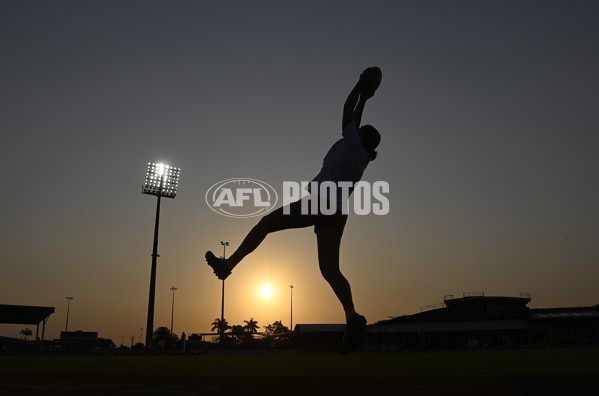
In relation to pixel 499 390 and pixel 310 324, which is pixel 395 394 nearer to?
pixel 499 390

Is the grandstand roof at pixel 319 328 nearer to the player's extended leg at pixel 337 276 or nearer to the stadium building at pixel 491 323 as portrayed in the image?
the stadium building at pixel 491 323

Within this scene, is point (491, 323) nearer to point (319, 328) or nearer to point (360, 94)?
point (319, 328)

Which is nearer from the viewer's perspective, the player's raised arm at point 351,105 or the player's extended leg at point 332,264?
the player's extended leg at point 332,264

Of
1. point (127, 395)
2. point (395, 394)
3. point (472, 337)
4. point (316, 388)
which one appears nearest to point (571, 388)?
point (395, 394)

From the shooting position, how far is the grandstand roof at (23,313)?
50.8 m

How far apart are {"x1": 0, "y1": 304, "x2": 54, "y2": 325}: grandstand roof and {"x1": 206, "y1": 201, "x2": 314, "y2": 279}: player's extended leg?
51.5 meters

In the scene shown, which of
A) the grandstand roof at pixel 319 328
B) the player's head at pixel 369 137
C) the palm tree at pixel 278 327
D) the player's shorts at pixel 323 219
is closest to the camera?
the player's shorts at pixel 323 219

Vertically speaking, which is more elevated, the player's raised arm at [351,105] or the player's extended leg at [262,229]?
the player's raised arm at [351,105]

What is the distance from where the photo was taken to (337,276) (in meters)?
5.06

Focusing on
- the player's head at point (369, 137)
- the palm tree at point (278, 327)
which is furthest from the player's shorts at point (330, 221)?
the palm tree at point (278, 327)

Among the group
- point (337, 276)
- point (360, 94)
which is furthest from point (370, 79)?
point (337, 276)

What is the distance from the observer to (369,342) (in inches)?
2913

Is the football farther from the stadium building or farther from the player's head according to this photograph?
the stadium building

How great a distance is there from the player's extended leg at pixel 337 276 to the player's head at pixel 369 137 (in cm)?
87
